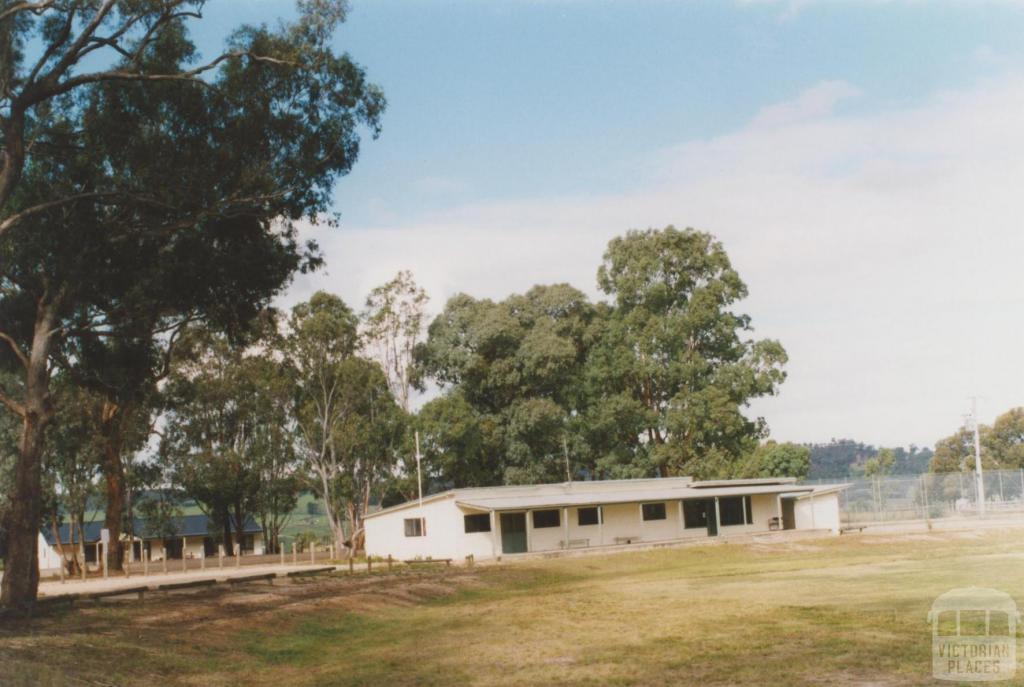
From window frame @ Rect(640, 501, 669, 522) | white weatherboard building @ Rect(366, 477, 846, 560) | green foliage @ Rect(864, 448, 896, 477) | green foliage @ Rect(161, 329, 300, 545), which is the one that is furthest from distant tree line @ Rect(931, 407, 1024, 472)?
green foliage @ Rect(161, 329, 300, 545)

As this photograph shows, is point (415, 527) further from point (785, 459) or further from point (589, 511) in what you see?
Result: point (785, 459)

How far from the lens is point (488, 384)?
6109 centimetres

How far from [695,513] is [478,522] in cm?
1238

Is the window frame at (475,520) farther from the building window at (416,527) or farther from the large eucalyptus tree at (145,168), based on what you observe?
the large eucalyptus tree at (145,168)

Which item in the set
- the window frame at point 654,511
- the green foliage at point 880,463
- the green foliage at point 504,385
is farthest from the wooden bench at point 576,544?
the green foliage at point 880,463

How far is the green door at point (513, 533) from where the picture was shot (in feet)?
154

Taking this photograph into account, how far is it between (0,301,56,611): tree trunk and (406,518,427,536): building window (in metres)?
26.3

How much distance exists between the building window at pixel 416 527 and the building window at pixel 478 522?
2.70 m

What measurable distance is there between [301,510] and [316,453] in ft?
331

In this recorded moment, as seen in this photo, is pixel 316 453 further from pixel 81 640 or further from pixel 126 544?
pixel 81 640

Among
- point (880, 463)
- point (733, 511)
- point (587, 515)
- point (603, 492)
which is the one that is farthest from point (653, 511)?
point (880, 463)

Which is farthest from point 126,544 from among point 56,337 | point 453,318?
point 56,337

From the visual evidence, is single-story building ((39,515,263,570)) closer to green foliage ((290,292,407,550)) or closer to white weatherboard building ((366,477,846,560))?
green foliage ((290,292,407,550))

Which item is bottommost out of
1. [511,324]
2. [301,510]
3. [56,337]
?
[301,510]
